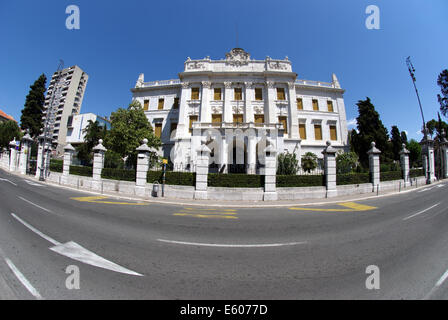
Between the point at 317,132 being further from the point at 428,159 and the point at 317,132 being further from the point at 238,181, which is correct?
the point at 238,181

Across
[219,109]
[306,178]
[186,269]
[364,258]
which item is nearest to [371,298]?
[364,258]

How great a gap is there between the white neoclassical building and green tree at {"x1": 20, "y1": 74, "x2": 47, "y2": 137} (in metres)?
25.8

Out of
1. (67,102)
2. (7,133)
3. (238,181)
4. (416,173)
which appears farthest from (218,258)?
(67,102)

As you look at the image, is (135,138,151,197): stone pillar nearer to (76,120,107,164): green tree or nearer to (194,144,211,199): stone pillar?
(194,144,211,199): stone pillar

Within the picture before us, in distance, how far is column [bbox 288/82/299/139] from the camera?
24.6 meters

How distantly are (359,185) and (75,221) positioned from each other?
17.6m

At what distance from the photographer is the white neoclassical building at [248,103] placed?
2544 cm

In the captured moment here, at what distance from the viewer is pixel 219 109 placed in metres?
26.1

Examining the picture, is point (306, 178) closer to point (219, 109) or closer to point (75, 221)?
point (75, 221)

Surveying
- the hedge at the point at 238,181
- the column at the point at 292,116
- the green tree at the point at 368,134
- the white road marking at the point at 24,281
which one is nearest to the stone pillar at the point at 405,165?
the green tree at the point at 368,134

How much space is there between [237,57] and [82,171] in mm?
26902

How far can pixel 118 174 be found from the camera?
44.2 feet

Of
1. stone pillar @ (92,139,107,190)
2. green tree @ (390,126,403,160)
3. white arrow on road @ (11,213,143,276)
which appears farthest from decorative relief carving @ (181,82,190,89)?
green tree @ (390,126,403,160)
